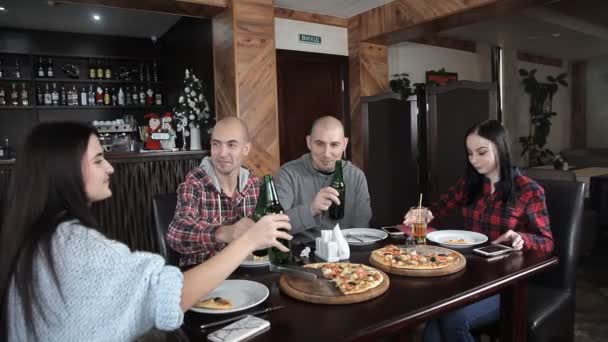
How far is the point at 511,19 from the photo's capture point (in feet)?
16.9

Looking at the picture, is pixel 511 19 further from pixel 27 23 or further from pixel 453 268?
pixel 27 23

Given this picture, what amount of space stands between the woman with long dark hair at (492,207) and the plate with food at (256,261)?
0.60 meters

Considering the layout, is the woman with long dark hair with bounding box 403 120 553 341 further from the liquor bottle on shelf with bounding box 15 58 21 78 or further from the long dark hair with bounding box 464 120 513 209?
the liquor bottle on shelf with bounding box 15 58 21 78

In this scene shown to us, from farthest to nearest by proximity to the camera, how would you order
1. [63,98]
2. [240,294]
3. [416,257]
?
[63,98], [416,257], [240,294]

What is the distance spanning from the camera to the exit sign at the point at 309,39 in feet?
14.9

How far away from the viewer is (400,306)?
1.04 m

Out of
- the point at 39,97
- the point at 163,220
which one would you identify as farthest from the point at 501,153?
the point at 39,97

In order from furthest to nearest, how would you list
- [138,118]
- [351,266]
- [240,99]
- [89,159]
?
1. [138,118]
2. [240,99]
3. [351,266]
4. [89,159]

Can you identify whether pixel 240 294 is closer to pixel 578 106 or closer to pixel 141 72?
pixel 141 72

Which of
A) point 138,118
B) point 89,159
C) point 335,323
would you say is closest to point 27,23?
point 138,118

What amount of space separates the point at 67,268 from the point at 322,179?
4.69ft

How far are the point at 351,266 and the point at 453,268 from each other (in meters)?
0.31

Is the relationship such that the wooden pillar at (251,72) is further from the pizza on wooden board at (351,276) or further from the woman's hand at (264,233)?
the woman's hand at (264,233)

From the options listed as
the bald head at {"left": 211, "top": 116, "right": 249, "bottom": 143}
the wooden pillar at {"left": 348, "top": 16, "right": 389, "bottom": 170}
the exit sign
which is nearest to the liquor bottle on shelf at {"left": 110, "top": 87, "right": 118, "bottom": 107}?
the exit sign
